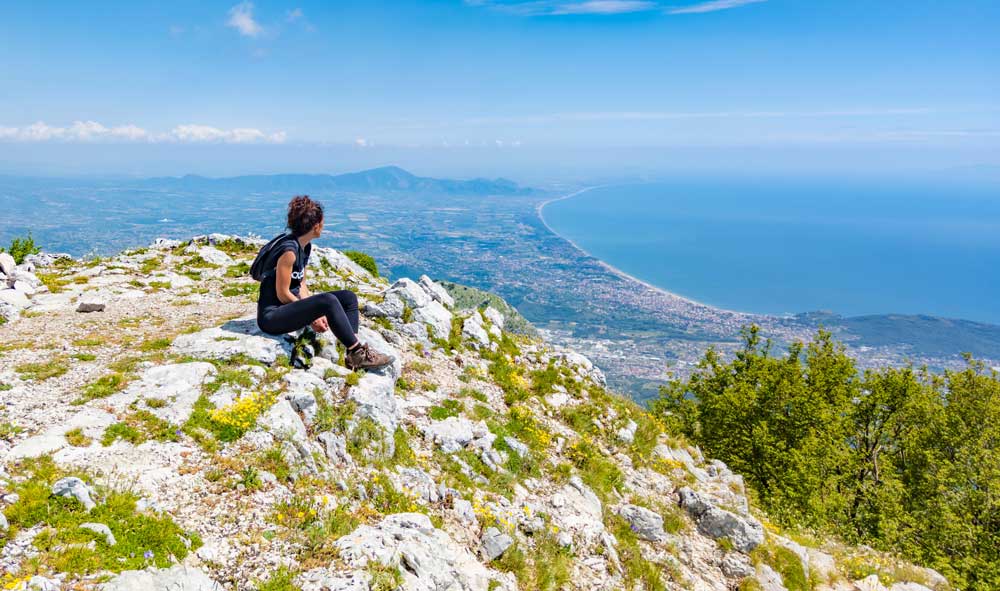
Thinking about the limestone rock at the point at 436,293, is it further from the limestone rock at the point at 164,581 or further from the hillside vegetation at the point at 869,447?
the limestone rock at the point at 164,581

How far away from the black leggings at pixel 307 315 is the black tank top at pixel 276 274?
8.1 inches

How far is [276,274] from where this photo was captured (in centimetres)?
1023

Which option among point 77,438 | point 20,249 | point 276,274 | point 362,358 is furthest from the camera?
point 20,249

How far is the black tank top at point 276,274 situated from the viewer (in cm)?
1023

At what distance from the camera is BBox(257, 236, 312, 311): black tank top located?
10227 millimetres

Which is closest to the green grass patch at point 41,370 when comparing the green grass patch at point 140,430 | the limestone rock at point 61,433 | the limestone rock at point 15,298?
the limestone rock at point 61,433

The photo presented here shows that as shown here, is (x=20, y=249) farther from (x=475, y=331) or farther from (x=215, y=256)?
(x=475, y=331)

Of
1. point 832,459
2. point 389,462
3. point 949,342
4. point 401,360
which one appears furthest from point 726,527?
point 949,342

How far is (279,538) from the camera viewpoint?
20.6 feet

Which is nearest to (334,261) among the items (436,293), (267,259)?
(436,293)

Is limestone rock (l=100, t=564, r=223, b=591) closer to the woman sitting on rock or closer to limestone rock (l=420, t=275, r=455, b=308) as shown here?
the woman sitting on rock

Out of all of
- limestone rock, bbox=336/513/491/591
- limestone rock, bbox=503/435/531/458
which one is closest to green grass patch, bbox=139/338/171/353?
limestone rock, bbox=336/513/491/591

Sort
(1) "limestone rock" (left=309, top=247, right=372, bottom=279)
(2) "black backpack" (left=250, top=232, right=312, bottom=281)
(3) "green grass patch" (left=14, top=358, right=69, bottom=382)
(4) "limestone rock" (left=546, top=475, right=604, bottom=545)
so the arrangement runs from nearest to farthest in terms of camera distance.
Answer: (3) "green grass patch" (left=14, top=358, right=69, bottom=382)
(4) "limestone rock" (left=546, top=475, right=604, bottom=545)
(2) "black backpack" (left=250, top=232, right=312, bottom=281)
(1) "limestone rock" (left=309, top=247, right=372, bottom=279)

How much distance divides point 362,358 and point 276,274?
281 centimetres
